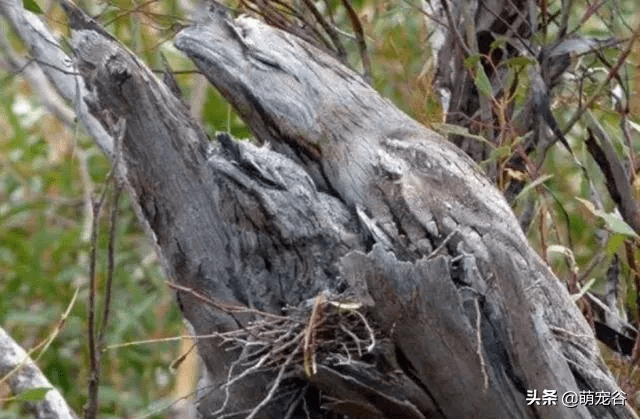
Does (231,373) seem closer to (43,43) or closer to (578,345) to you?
(578,345)

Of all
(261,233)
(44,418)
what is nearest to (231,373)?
(261,233)

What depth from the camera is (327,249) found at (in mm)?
A: 1549

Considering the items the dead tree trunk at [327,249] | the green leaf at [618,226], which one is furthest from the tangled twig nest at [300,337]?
the green leaf at [618,226]

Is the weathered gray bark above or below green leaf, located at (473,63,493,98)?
below

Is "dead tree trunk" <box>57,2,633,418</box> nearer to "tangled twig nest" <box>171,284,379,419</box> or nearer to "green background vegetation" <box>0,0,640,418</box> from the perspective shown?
"tangled twig nest" <box>171,284,379,419</box>

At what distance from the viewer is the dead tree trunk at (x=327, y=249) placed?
1458mm

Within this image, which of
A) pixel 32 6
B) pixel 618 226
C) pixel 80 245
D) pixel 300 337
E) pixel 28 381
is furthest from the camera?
pixel 80 245

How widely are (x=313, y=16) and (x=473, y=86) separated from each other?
266 mm

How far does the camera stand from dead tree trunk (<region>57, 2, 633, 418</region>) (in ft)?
4.78

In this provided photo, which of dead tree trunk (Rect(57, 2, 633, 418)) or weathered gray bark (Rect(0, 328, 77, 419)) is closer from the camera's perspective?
dead tree trunk (Rect(57, 2, 633, 418))

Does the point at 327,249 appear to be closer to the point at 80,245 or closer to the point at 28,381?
the point at 28,381

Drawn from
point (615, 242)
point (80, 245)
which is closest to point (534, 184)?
point (615, 242)

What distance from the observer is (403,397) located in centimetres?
149

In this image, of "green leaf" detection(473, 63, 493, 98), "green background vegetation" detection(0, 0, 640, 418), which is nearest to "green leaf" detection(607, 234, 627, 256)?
"green leaf" detection(473, 63, 493, 98)
